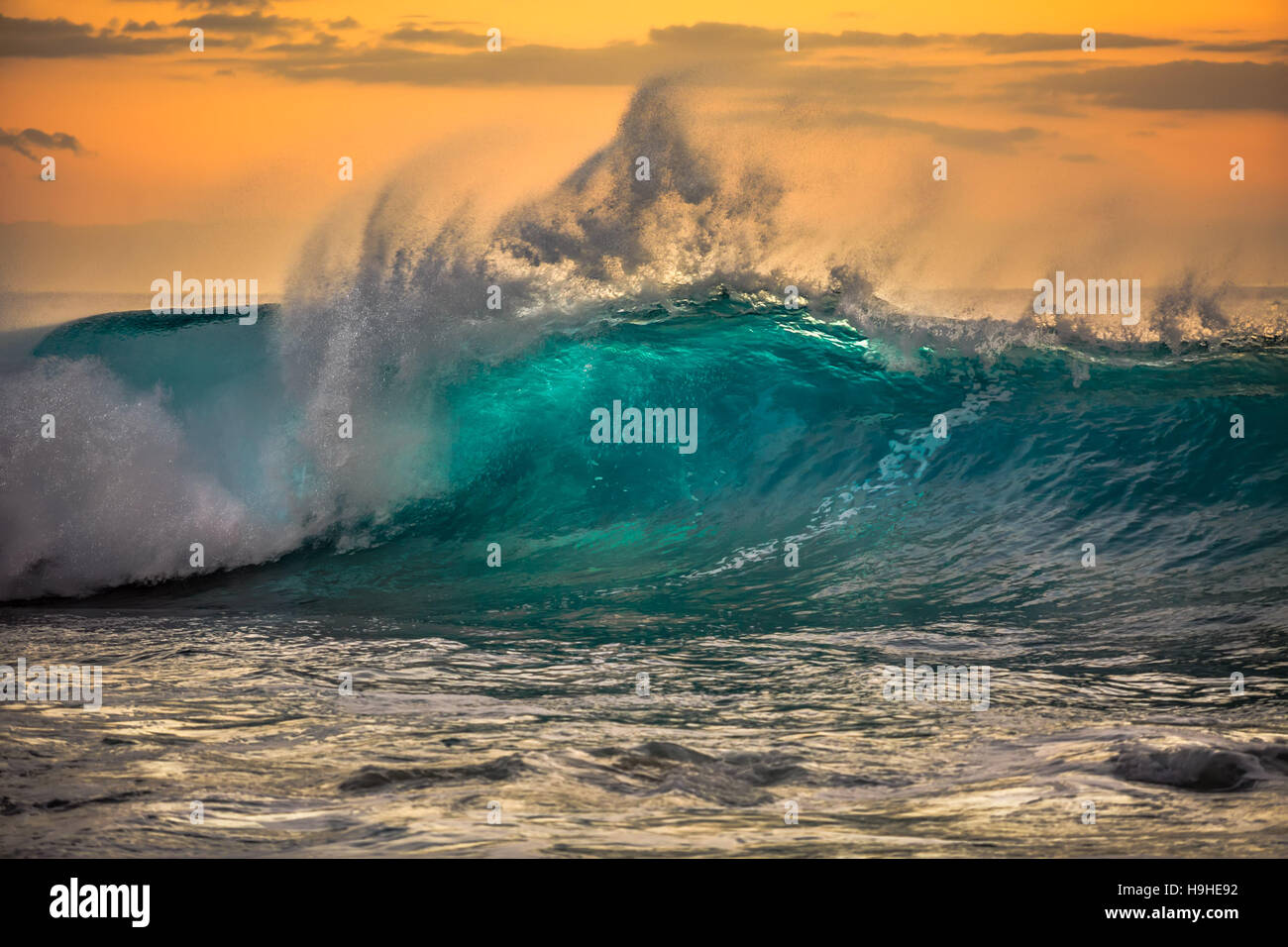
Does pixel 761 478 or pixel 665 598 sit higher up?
pixel 761 478

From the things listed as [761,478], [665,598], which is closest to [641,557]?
[665,598]

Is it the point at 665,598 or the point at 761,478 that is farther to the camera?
the point at 761,478

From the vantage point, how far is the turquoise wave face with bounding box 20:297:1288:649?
25.2 ft

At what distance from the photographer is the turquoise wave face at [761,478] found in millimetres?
7680

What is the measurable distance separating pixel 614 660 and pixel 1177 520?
5.02m

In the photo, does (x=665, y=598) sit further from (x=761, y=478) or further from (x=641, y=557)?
(x=761, y=478)

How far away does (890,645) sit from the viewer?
629 cm

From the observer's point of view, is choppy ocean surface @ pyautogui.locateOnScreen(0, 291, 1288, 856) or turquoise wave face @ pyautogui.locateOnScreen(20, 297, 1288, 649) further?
turquoise wave face @ pyautogui.locateOnScreen(20, 297, 1288, 649)

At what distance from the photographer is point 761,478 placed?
33.7 ft

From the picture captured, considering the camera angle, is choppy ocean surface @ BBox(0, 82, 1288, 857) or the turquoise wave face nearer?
choppy ocean surface @ BBox(0, 82, 1288, 857)

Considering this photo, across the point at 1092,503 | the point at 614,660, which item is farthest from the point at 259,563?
the point at 1092,503

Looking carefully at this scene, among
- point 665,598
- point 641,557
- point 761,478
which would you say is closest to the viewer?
point 665,598

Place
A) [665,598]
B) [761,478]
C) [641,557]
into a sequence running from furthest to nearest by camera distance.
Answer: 1. [761,478]
2. [641,557]
3. [665,598]
